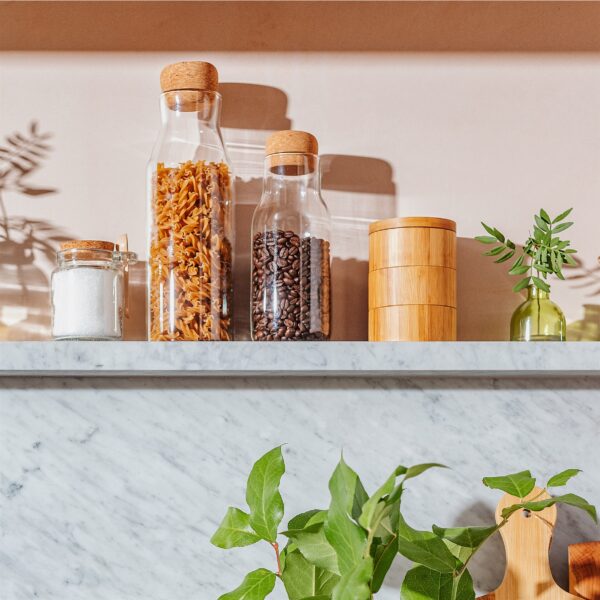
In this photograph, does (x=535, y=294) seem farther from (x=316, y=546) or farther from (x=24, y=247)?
(x=24, y=247)

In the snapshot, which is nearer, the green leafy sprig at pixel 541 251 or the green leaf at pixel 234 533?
the green leaf at pixel 234 533

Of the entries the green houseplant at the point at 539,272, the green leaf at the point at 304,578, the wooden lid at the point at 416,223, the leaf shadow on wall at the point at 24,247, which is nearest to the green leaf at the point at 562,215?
the green houseplant at the point at 539,272

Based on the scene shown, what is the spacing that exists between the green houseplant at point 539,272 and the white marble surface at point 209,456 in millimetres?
82

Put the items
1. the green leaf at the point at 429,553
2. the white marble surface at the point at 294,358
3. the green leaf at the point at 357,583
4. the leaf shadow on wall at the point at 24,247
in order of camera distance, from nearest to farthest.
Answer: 1. the green leaf at the point at 357,583
2. the green leaf at the point at 429,553
3. the white marble surface at the point at 294,358
4. the leaf shadow on wall at the point at 24,247

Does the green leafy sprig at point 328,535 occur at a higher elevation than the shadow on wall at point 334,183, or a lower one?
lower

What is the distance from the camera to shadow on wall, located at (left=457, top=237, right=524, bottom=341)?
0.99 m

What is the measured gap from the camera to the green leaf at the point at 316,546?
70 cm

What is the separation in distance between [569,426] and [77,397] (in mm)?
634

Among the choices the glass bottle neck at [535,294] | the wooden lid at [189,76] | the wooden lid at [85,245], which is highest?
the wooden lid at [189,76]

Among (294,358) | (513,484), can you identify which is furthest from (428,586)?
(294,358)

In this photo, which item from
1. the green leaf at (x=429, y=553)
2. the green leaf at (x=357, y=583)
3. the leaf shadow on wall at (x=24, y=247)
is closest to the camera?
the green leaf at (x=357, y=583)

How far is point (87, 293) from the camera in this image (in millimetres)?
876

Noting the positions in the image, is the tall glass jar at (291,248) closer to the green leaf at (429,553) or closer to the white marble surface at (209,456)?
the white marble surface at (209,456)

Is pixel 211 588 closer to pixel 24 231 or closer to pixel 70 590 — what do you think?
pixel 70 590
